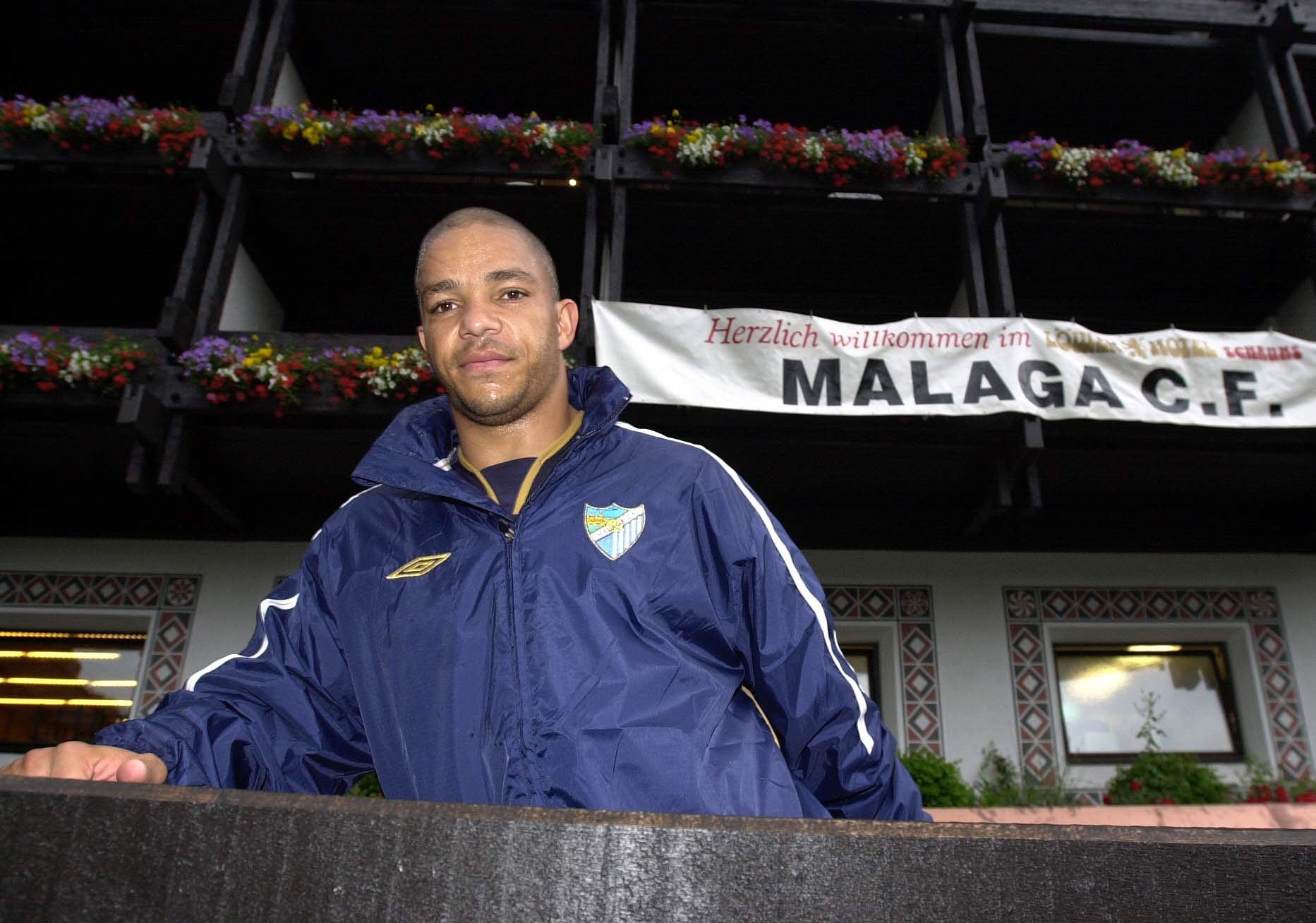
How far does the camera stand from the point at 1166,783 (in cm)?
791

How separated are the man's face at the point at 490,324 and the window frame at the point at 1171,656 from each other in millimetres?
8331

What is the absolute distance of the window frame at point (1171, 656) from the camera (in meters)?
9.07

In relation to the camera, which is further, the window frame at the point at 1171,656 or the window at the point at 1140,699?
the window at the point at 1140,699

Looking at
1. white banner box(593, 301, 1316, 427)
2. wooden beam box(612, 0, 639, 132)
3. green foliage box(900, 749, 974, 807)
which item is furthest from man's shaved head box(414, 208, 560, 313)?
wooden beam box(612, 0, 639, 132)

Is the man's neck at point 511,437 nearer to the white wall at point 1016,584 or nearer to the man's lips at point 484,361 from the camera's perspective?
the man's lips at point 484,361

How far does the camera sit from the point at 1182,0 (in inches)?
432

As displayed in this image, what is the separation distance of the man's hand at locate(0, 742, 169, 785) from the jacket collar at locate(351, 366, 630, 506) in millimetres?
795

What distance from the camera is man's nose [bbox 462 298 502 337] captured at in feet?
7.38

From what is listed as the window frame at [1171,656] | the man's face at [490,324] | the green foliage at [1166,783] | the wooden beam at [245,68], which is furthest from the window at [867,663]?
the wooden beam at [245,68]

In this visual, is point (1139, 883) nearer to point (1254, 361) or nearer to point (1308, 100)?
point (1254, 361)

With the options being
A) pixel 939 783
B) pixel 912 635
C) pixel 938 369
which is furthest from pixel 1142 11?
pixel 939 783

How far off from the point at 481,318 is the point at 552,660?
948 millimetres

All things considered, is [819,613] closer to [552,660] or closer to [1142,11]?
[552,660]

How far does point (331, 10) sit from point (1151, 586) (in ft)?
37.2
